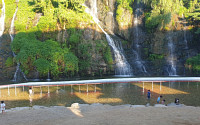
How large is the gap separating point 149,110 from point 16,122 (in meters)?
8.33

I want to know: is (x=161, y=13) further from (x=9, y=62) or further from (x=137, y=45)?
(x=9, y=62)

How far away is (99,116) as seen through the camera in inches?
399

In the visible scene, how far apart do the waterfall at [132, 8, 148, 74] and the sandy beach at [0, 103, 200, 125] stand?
66.0ft

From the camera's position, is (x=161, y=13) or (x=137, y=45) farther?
(x=137, y=45)

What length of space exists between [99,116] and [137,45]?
27180 millimetres

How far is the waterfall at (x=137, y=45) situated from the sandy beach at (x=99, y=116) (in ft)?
66.0

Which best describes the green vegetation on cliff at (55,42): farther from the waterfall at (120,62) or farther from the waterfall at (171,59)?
the waterfall at (171,59)

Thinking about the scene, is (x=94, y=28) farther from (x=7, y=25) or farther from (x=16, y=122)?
(x=16, y=122)

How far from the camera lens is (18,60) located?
2552 cm

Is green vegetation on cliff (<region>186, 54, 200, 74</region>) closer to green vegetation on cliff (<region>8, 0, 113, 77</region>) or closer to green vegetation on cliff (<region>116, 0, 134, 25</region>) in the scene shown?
green vegetation on cliff (<region>8, 0, 113, 77</region>)

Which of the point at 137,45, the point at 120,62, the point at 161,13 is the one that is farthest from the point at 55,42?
the point at 161,13

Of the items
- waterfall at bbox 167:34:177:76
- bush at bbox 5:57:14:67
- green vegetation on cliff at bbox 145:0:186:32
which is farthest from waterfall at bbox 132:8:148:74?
bush at bbox 5:57:14:67

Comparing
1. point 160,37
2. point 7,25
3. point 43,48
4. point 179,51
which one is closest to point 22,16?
point 7,25

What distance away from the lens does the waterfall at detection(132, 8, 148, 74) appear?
31875 millimetres
